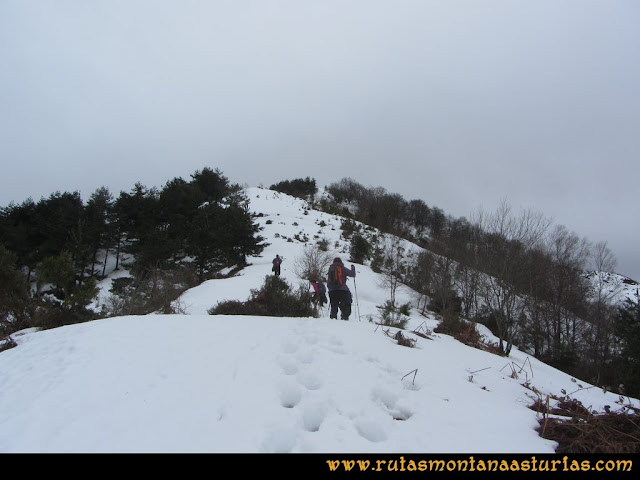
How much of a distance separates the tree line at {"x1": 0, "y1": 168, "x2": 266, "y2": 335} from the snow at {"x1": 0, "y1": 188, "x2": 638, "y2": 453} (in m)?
7.47

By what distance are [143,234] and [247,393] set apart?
98.8ft

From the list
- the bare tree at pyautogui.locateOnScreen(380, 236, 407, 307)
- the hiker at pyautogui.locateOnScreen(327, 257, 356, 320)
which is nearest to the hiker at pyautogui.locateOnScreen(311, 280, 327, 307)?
the hiker at pyautogui.locateOnScreen(327, 257, 356, 320)

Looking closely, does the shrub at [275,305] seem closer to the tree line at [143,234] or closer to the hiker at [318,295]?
the hiker at [318,295]

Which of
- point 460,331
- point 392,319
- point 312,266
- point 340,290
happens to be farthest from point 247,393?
point 312,266

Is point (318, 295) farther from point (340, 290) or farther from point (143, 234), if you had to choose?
point (143, 234)

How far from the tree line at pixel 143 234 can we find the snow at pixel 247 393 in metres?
7.47

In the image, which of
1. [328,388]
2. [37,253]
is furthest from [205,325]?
[37,253]

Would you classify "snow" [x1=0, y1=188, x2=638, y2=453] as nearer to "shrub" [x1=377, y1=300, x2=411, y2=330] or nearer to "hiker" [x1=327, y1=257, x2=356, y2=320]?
"hiker" [x1=327, y1=257, x2=356, y2=320]

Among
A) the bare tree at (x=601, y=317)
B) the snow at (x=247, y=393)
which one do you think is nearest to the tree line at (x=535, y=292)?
the bare tree at (x=601, y=317)

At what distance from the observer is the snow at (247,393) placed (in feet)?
7.97

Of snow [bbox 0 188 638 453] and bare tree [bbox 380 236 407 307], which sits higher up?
snow [bbox 0 188 638 453]

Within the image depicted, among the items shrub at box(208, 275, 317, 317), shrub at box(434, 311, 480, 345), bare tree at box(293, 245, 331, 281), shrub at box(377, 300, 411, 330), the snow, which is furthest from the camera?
bare tree at box(293, 245, 331, 281)

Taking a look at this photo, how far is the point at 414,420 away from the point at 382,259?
81.1 feet

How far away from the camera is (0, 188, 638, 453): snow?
2.43m
